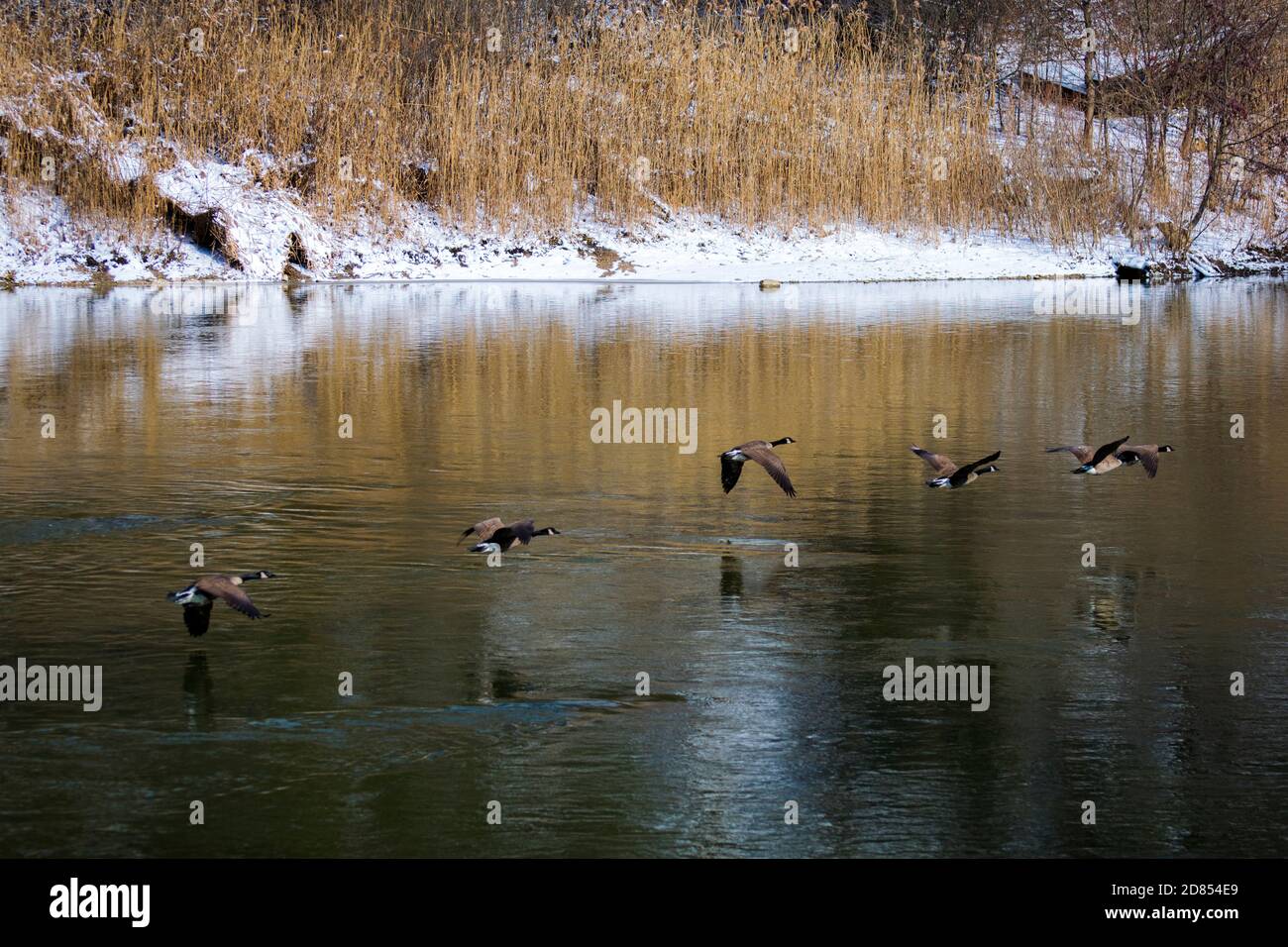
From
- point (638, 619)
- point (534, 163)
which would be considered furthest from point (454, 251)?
point (638, 619)

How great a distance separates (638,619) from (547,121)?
24.5m

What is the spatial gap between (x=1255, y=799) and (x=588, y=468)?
6061mm

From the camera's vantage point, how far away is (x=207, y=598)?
683 cm

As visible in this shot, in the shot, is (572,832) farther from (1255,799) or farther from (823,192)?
(823,192)

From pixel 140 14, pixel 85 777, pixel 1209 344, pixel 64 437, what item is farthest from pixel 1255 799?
pixel 140 14

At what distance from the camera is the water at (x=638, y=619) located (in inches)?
209

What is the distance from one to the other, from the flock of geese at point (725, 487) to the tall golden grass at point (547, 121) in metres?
20.4

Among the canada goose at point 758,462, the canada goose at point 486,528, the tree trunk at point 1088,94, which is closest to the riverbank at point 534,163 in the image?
the tree trunk at point 1088,94

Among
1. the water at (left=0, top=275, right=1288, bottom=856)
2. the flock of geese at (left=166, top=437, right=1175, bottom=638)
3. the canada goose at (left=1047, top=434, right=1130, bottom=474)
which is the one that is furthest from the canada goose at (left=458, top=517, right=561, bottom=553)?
the canada goose at (left=1047, top=434, right=1130, bottom=474)

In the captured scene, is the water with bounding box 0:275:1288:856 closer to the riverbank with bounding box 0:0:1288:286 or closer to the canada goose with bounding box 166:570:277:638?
the canada goose with bounding box 166:570:277:638

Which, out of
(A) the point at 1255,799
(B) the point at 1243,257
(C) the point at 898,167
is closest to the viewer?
(A) the point at 1255,799

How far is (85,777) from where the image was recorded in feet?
18.3

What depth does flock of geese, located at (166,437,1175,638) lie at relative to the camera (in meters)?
6.75

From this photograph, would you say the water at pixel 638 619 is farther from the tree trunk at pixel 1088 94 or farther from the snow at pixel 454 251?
the tree trunk at pixel 1088 94
